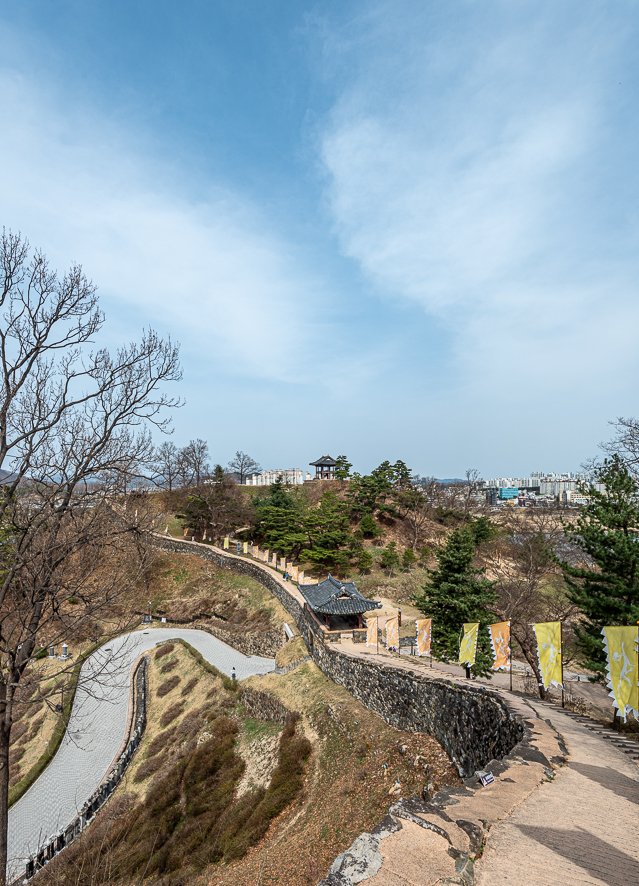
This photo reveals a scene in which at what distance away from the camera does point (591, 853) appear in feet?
17.2

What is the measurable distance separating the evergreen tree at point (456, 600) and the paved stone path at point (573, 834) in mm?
9163

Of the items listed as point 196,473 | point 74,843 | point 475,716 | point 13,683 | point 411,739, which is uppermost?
point 196,473

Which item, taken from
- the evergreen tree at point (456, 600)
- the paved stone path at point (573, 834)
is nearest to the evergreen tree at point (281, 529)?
the evergreen tree at point (456, 600)

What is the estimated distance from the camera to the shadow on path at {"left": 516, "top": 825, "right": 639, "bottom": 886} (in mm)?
4820

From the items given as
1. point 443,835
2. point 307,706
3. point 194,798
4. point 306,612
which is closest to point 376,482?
point 306,612

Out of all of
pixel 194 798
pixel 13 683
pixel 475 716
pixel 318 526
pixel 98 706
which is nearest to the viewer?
pixel 13 683

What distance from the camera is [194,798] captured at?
46.9 feet

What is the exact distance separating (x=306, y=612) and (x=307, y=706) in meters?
7.34

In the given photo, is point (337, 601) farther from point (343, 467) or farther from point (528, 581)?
point (343, 467)

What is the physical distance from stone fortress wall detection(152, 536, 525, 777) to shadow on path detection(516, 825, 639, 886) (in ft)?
11.2

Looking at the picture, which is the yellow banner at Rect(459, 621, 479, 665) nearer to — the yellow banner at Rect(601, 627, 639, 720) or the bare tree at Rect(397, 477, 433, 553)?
the yellow banner at Rect(601, 627, 639, 720)

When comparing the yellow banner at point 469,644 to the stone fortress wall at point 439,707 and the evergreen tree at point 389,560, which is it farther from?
the evergreen tree at point 389,560

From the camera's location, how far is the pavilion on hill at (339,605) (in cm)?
2188

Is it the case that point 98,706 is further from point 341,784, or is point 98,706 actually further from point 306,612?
point 341,784
